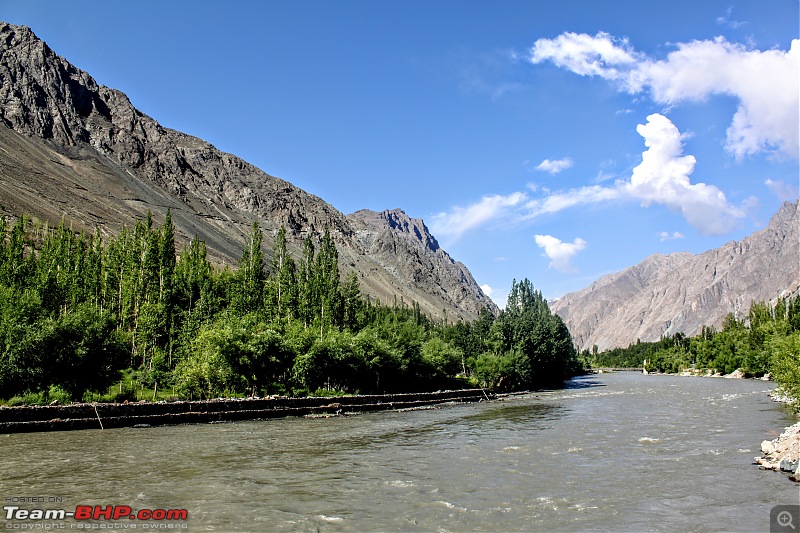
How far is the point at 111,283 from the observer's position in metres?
77.2

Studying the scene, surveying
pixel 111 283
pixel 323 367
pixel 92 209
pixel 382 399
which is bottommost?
pixel 382 399

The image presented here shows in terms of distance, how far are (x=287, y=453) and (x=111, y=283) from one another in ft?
201

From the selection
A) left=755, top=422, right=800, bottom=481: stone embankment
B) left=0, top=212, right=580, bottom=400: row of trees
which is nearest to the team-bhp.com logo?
left=755, top=422, right=800, bottom=481: stone embankment

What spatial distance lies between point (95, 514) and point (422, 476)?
38.9ft

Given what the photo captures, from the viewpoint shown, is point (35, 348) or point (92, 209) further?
point (92, 209)

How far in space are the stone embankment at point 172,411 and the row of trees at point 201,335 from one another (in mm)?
5012

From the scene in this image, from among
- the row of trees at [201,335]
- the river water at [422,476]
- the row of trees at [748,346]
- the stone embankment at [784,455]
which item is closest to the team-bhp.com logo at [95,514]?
the river water at [422,476]

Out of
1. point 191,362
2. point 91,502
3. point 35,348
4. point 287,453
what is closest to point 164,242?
point 191,362

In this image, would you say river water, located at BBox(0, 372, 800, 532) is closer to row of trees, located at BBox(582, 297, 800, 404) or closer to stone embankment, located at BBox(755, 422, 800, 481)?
stone embankment, located at BBox(755, 422, 800, 481)

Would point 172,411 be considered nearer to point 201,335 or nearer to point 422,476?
point 201,335

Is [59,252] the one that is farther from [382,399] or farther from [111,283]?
[382,399]

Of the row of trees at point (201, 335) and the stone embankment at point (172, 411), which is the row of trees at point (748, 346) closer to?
the row of trees at point (201, 335)

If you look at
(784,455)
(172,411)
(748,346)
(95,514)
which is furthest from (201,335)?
(748,346)

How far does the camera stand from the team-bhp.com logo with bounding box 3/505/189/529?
16031mm
